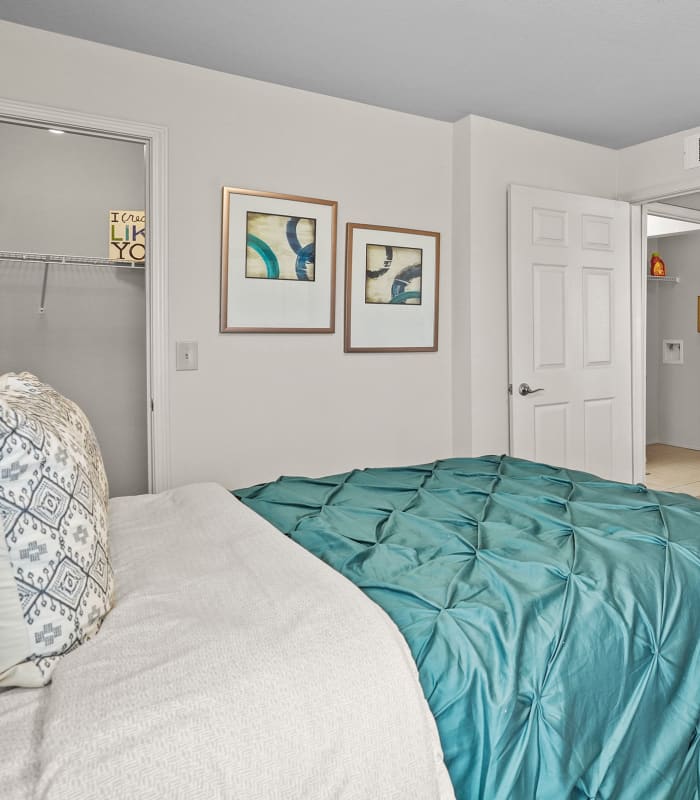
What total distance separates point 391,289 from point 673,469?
3.37 meters

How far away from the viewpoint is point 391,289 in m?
3.41

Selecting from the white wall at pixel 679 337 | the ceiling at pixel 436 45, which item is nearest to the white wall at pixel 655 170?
the ceiling at pixel 436 45

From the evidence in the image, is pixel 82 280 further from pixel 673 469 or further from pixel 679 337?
pixel 679 337

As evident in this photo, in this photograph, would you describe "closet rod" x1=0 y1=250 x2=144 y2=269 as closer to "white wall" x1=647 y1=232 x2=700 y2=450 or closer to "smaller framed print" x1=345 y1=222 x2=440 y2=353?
"smaller framed print" x1=345 y1=222 x2=440 y2=353

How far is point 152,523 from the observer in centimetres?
157

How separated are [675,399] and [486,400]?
3.64 metres

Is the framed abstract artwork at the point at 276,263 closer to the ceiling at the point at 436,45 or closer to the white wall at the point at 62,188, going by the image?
the ceiling at the point at 436,45

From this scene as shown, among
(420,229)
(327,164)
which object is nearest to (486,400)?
(420,229)

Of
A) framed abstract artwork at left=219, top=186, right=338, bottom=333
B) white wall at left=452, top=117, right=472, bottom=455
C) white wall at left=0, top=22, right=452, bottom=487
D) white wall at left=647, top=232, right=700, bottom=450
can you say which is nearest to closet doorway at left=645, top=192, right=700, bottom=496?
white wall at left=647, top=232, right=700, bottom=450

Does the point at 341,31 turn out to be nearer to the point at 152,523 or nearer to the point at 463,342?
the point at 463,342

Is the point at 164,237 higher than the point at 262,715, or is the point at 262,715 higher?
the point at 164,237

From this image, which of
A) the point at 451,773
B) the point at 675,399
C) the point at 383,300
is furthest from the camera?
the point at 675,399

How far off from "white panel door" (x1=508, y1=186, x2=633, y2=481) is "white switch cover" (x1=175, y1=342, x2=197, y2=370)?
1.83 metres

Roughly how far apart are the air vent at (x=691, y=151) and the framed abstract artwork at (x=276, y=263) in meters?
2.21
